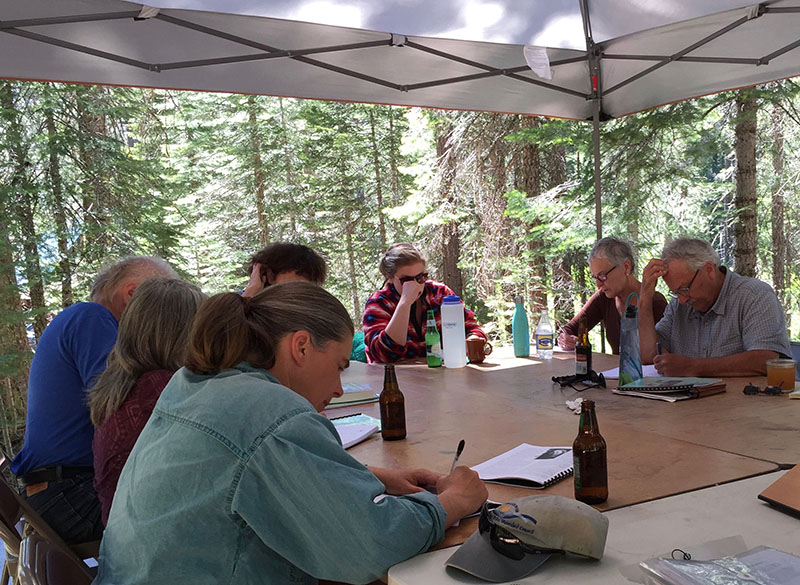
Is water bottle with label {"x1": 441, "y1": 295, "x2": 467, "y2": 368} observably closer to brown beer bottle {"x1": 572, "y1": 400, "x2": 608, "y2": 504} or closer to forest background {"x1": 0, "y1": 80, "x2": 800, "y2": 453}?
brown beer bottle {"x1": 572, "y1": 400, "x2": 608, "y2": 504}

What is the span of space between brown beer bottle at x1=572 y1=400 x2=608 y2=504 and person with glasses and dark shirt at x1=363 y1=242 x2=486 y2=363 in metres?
2.18

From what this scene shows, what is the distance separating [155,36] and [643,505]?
3170mm

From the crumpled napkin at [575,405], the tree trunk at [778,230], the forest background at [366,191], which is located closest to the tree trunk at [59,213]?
the forest background at [366,191]

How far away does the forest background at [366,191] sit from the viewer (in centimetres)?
741

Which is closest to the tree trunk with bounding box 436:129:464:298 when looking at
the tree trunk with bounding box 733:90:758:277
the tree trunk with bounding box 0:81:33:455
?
the tree trunk with bounding box 733:90:758:277

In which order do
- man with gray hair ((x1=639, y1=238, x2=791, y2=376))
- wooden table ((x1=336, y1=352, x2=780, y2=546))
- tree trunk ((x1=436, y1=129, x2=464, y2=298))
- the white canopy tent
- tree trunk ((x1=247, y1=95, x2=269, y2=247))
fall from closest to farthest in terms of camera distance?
wooden table ((x1=336, y1=352, x2=780, y2=546))
man with gray hair ((x1=639, y1=238, x2=791, y2=376))
the white canopy tent
tree trunk ((x1=436, y1=129, x2=464, y2=298))
tree trunk ((x1=247, y1=95, x2=269, y2=247))

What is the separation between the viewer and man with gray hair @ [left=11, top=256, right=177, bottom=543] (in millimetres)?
2246

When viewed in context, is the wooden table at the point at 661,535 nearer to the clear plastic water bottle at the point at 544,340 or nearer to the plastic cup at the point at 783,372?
the plastic cup at the point at 783,372

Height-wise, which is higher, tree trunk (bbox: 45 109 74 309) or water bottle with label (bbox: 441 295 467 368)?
tree trunk (bbox: 45 109 74 309)

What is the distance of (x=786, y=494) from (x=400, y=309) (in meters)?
2.41

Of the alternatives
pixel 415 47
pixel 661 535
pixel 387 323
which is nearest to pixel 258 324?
pixel 661 535

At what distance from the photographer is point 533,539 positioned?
3.60 ft

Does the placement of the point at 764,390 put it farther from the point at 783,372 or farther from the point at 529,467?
the point at 529,467

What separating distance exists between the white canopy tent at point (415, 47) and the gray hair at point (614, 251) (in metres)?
1.08
